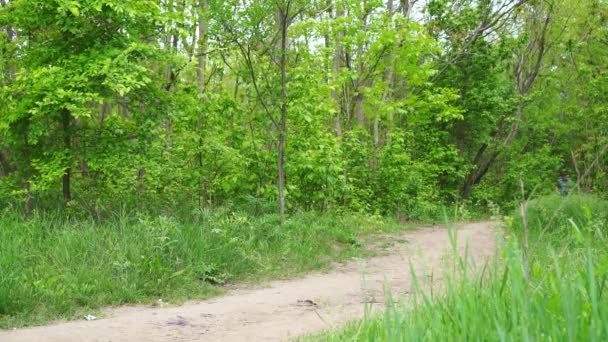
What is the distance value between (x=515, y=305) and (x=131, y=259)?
6.34 metres

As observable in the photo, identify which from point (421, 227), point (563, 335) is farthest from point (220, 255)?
point (421, 227)

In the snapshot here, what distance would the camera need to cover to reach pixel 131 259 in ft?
24.1

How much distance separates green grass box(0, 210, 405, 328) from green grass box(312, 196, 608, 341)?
4.63 metres

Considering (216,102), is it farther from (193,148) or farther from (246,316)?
(246,316)

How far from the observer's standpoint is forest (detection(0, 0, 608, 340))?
24.2 ft

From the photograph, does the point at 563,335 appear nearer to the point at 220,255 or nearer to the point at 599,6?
the point at 220,255

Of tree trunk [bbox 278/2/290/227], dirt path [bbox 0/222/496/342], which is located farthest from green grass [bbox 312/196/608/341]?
tree trunk [bbox 278/2/290/227]

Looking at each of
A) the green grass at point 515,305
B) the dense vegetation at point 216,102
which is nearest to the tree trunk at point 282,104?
the dense vegetation at point 216,102

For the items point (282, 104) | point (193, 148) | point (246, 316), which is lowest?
point (246, 316)

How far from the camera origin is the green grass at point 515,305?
1794mm

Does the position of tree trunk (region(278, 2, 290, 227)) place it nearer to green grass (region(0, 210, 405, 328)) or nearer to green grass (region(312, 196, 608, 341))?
green grass (region(0, 210, 405, 328))

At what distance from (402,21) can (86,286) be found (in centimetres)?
1147

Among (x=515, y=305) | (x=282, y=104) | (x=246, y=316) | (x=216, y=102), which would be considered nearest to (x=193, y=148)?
(x=216, y=102)

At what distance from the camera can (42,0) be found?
813 centimetres
